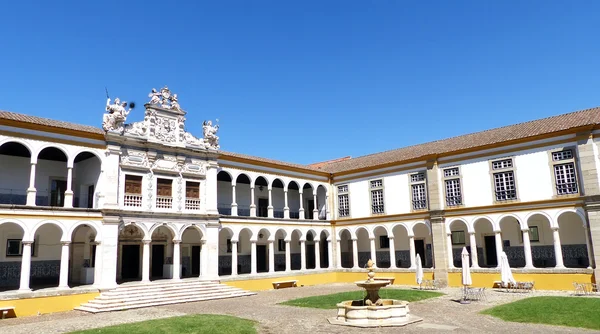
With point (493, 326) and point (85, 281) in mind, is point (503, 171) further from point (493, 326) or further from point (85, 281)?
point (85, 281)

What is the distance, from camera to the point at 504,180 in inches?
837

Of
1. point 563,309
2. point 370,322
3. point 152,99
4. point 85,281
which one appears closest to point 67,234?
point 85,281

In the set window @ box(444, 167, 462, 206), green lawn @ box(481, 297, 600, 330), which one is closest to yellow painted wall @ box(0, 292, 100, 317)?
green lawn @ box(481, 297, 600, 330)

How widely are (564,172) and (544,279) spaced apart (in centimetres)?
459

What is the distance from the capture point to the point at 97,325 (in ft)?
41.6

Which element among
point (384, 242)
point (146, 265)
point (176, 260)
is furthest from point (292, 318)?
point (384, 242)

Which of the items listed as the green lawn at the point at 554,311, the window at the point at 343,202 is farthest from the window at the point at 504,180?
the window at the point at 343,202

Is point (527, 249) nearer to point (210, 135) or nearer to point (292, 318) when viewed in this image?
point (292, 318)

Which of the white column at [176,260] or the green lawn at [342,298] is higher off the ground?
the white column at [176,260]

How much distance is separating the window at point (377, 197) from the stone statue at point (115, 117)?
13721 mm

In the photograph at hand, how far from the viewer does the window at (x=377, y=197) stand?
2564 centimetres

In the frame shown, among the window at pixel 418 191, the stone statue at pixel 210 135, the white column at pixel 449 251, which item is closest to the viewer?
the stone statue at pixel 210 135

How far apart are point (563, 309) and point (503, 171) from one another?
29.6ft

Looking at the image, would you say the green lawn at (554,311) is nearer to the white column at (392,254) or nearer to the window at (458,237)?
the window at (458,237)
